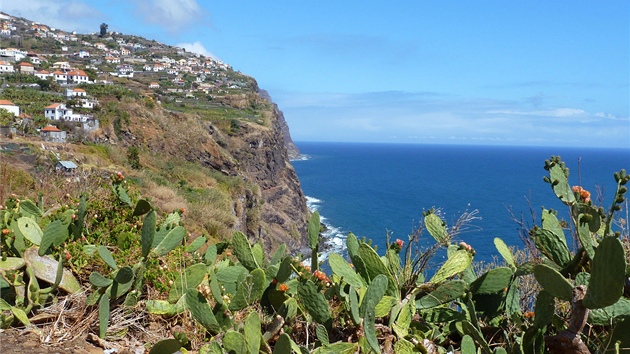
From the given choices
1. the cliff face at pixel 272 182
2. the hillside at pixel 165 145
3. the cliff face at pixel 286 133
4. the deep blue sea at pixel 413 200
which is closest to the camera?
the hillside at pixel 165 145

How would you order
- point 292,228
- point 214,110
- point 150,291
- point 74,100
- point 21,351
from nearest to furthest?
point 21,351 → point 150,291 → point 74,100 → point 292,228 → point 214,110

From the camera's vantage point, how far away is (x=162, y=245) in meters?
3.05

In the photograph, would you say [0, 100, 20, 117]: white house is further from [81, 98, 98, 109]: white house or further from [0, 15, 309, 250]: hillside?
[81, 98, 98, 109]: white house

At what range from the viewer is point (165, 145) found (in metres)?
27.9

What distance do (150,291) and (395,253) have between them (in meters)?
1.50

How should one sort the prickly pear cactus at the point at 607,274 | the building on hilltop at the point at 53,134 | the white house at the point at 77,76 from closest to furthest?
the prickly pear cactus at the point at 607,274 → the building on hilltop at the point at 53,134 → the white house at the point at 77,76

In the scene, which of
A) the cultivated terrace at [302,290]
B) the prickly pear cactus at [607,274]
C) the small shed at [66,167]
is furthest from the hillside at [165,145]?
the prickly pear cactus at [607,274]

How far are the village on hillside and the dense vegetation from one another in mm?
15909

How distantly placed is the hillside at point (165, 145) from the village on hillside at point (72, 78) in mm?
134

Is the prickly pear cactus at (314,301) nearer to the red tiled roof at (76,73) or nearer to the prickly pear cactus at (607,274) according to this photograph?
the prickly pear cactus at (607,274)

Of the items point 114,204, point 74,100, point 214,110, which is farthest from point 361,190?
point 114,204

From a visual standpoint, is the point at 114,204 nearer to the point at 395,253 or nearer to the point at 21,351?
the point at 21,351

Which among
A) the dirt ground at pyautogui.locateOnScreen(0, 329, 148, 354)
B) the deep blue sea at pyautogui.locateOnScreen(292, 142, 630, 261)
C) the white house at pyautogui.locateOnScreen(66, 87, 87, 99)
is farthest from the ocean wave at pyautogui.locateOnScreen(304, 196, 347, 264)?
the dirt ground at pyautogui.locateOnScreen(0, 329, 148, 354)

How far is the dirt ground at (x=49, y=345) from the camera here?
238 cm
